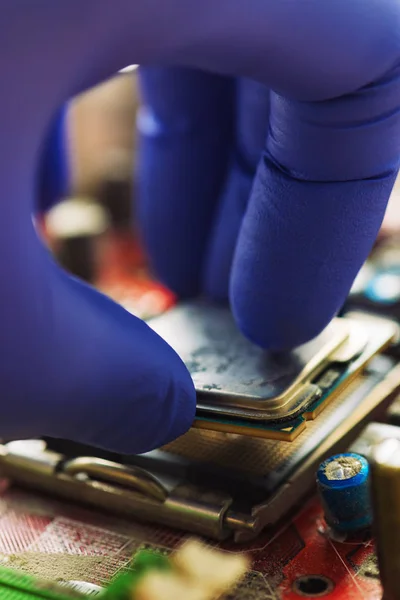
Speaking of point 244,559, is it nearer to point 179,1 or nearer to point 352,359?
point 352,359

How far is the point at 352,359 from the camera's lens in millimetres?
750

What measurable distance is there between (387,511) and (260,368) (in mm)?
203

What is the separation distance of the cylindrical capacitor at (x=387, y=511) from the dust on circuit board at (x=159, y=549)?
1.9 inches

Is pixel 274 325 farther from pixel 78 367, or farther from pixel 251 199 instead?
pixel 78 367

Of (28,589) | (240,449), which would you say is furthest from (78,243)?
(28,589)

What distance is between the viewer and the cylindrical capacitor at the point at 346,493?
639 mm

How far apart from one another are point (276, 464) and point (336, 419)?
9 centimetres

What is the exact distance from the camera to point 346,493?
2.10 ft

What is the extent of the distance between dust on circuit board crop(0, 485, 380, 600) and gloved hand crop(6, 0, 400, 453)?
0.12 meters

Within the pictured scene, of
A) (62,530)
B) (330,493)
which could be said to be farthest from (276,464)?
(62,530)

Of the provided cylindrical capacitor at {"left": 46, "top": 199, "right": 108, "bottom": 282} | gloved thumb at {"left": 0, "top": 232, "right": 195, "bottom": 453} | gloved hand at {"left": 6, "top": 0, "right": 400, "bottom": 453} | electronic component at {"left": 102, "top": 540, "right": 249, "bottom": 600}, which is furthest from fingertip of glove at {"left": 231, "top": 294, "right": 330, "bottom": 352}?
cylindrical capacitor at {"left": 46, "top": 199, "right": 108, "bottom": 282}

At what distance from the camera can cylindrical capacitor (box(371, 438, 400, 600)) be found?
526 millimetres

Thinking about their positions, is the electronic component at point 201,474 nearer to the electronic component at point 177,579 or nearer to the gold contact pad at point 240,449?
the gold contact pad at point 240,449

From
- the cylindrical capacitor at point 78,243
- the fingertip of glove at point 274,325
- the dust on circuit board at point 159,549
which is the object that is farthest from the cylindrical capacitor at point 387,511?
the cylindrical capacitor at point 78,243
